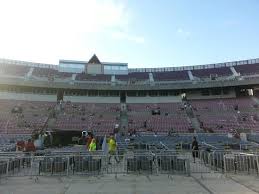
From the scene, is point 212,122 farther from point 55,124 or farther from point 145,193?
point 145,193

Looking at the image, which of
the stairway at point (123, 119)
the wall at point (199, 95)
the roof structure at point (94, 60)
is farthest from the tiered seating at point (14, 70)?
the wall at point (199, 95)

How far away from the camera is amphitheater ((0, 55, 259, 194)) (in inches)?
471

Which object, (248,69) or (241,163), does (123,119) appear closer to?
(248,69)

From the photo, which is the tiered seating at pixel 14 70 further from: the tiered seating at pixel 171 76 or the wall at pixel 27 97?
the tiered seating at pixel 171 76

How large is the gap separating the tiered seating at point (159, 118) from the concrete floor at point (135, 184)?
28.4 meters

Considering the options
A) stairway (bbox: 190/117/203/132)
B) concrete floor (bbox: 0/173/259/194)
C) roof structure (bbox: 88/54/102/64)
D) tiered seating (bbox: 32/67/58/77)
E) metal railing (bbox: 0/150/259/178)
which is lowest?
concrete floor (bbox: 0/173/259/194)

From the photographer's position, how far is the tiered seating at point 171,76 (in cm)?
5844

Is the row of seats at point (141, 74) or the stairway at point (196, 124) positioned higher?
the row of seats at point (141, 74)

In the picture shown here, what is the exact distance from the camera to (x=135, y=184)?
430 inches

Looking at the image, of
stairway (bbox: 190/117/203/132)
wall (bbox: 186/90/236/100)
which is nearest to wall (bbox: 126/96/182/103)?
wall (bbox: 186/90/236/100)

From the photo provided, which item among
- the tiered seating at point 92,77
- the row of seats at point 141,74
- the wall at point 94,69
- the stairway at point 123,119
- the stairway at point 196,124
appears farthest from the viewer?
the wall at point 94,69

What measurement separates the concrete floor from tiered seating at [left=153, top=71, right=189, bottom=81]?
4617cm

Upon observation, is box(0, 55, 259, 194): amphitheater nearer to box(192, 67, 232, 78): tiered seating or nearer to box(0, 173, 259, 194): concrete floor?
box(0, 173, 259, 194): concrete floor

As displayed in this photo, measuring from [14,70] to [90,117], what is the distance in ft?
70.3
